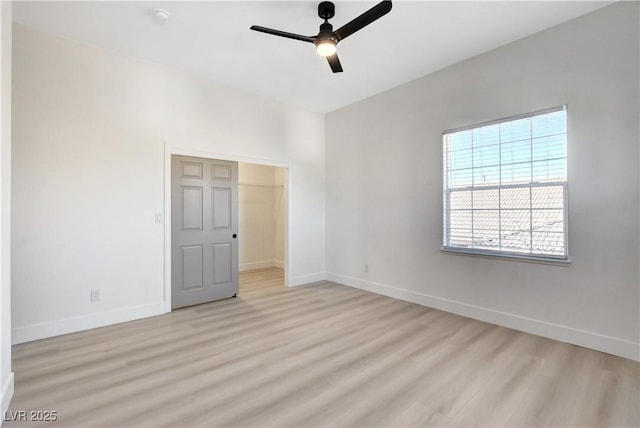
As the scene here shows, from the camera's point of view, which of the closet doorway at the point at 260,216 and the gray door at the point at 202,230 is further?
the closet doorway at the point at 260,216

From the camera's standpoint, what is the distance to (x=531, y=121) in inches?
120

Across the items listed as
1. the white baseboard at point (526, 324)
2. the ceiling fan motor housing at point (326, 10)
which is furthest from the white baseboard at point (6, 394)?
the white baseboard at point (526, 324)

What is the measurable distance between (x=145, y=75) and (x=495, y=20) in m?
3.87

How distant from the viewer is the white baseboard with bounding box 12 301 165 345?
2850 mm

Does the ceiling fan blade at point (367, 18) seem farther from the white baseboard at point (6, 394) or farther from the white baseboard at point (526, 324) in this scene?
the white baseboard at point (6, 394)

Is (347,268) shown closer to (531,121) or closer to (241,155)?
(241,155)

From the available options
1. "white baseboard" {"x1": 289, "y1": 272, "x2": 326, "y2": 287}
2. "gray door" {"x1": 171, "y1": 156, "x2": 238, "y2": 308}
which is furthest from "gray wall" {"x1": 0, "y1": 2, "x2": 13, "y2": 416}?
"white baseboard" {"x1": 289, "y1": 272, "x2": 326, "y2": 287}

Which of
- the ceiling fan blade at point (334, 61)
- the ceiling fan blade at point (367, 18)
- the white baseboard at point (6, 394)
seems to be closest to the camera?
the white baseboard at point (6, 394)

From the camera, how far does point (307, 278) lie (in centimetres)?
523

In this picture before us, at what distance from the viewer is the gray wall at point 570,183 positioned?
256 cm

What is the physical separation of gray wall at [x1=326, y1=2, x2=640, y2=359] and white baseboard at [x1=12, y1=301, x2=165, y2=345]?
3.07 meters

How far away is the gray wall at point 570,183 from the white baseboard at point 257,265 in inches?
103

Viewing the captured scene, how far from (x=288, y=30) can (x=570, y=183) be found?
315 cm

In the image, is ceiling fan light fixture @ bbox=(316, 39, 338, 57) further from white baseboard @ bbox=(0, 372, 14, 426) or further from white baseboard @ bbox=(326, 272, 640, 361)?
white baseboard @ bbox=(0, 372, 14, 426)
